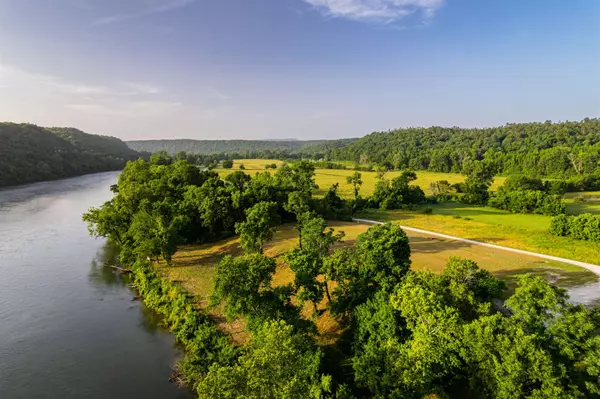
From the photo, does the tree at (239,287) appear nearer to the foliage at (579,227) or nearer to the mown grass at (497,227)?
the mown grass at (497,227)

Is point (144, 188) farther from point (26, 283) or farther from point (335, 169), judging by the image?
point (335, 169)

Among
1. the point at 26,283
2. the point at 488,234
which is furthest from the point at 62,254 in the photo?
the point at 488,234

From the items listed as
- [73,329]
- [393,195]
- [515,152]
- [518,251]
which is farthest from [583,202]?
[73,329]

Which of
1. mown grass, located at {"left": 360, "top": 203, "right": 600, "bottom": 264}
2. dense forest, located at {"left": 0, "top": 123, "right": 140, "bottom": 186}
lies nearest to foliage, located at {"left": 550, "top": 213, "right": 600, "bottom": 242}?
mown grass, located at {"left": 360, "top": 203, "right": 600, "bottom": 264}

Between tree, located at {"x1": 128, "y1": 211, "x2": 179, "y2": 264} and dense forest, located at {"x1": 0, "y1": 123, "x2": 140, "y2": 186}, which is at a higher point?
dense forest, located at {"x1": 0, "y1": 123, "x2": 140, "y2": 186}

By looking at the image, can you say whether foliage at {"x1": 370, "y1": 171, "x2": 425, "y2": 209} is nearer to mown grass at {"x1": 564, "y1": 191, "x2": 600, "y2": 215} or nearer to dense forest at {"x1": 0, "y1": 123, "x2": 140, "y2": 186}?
mown grass at {"x1": 564, "y1": 191, "x2": 600, "y2": 215}
